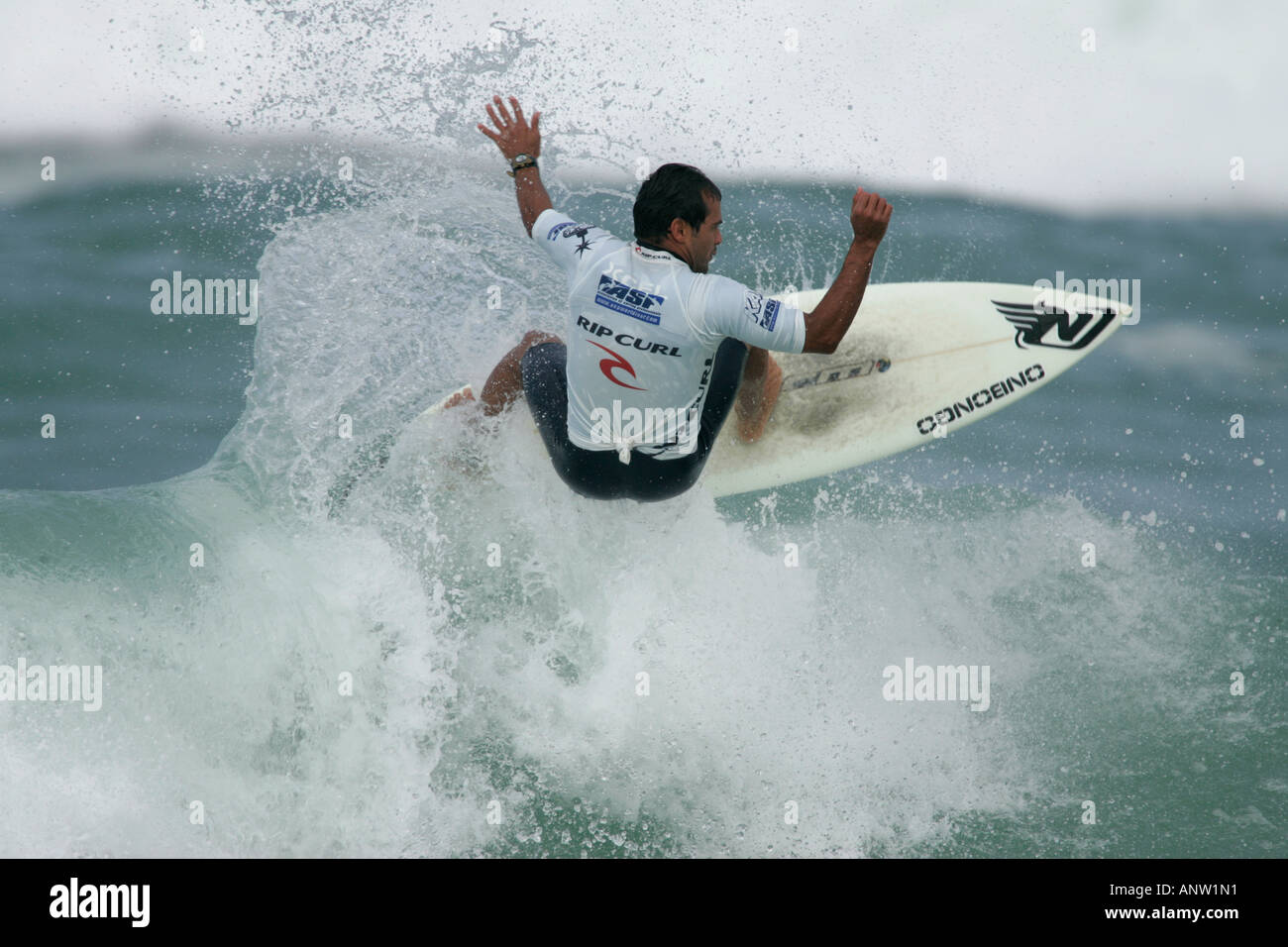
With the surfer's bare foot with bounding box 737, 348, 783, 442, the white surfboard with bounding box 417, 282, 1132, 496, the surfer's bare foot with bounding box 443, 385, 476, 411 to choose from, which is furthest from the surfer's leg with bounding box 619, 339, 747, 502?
the surfer's bare foot with bounding box 443, 385, 476, 411

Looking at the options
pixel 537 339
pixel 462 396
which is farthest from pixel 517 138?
pixel 462 396

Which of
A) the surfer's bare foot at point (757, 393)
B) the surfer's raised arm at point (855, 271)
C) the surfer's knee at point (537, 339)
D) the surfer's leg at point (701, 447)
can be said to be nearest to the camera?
the surfer's raised arm at point (855, 271)

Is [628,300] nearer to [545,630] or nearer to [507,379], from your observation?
[507,379]

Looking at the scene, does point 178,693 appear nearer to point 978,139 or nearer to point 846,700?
point 846,700

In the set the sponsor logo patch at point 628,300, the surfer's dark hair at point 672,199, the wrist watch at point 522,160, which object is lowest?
the sponsor logo patch at point 628,300

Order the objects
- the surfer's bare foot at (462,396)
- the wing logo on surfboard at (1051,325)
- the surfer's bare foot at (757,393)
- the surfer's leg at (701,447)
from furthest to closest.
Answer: the wing logo on surfboard at (1051,325)
the surfer's bare foot at (462,396)
the surfer's bare foot at (757,393)
the surfer's leg at (701,447)

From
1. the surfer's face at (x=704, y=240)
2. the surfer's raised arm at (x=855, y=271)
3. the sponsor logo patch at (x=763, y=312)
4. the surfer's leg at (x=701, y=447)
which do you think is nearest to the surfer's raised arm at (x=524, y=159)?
the surfer's face at (x=704, y=240)

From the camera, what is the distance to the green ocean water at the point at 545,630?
4.36 m

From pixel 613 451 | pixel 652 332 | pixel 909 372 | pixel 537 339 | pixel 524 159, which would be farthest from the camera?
pixel 909 372

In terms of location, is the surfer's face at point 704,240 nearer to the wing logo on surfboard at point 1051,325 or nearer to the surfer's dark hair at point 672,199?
the surfer's dark hair at point 672,199

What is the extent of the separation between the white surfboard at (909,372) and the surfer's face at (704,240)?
1.53m

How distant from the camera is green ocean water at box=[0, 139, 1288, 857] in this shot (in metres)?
4.36

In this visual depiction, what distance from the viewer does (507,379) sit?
15.8 feet

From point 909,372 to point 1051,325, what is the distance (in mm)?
753
